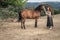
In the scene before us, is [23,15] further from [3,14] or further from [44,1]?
[44,1]

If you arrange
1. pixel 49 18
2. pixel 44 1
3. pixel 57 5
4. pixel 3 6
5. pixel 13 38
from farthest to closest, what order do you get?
pixel 57 5 < pixel 44 1 < pixel 3 6 < pixel 49 18 < pixel 13 38

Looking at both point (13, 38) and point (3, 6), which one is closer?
point (13, 38)

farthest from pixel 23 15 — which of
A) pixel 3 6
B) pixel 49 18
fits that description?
pixel 3 6

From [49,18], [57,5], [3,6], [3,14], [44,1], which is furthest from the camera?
[57,5]

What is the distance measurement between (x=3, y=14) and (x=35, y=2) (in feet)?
22.8

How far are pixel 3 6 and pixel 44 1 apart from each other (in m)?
5.17

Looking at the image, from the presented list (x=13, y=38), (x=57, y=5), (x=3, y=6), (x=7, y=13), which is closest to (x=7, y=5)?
(x=3, y=6)

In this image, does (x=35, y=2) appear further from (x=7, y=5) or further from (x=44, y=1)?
(x=7, y=5)

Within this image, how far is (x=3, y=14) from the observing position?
22422mm

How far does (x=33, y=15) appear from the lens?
1605 cm

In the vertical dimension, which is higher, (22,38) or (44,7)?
(44,7)

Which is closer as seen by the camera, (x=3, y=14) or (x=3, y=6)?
(x=3, y=14)

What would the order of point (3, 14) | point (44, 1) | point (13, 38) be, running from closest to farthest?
point (13, 38) → point (3, 14) → point (44, 1)

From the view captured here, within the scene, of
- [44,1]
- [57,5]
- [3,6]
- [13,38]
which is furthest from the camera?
[57,5]
